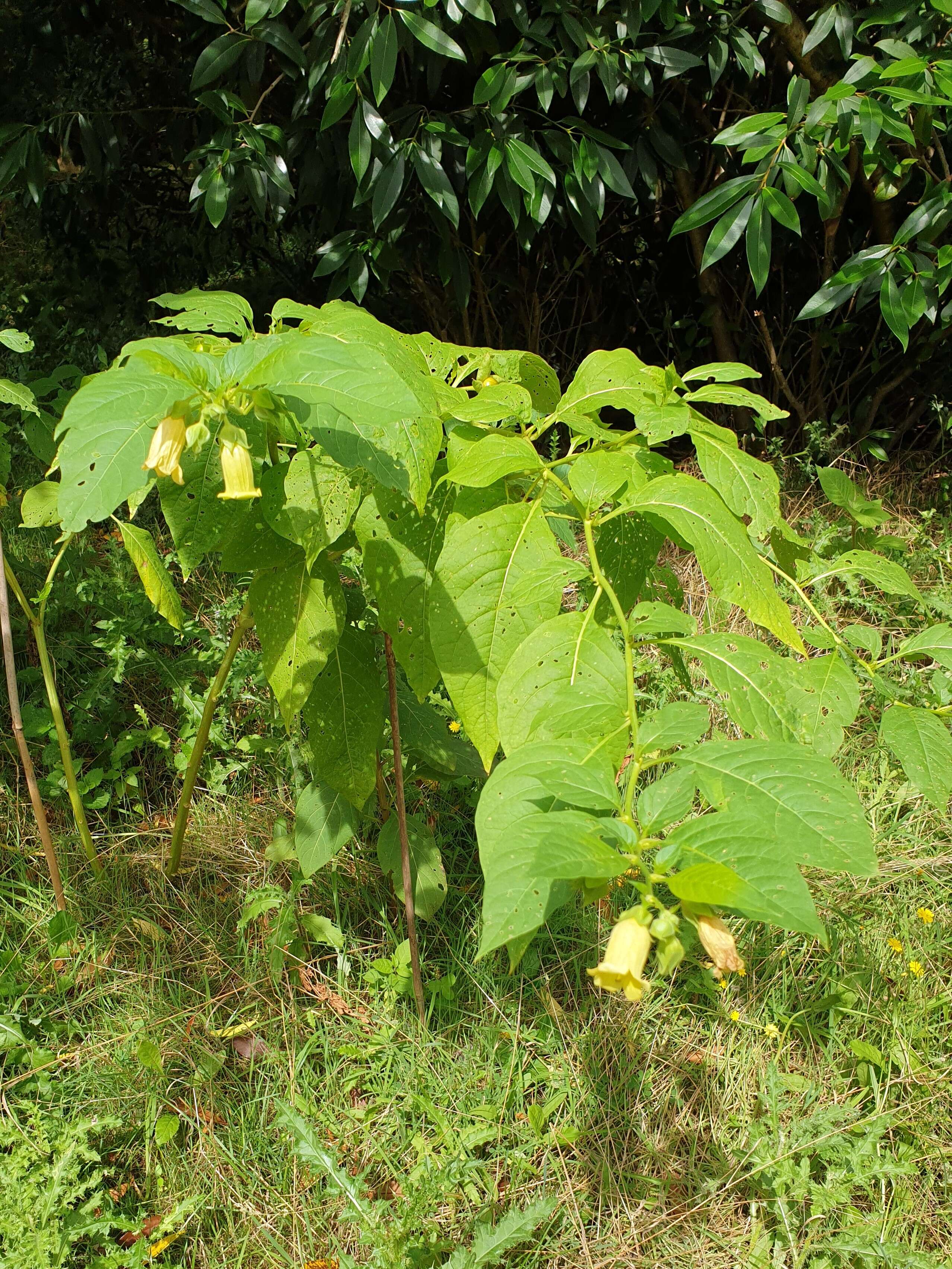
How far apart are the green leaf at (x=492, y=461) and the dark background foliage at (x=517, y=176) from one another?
5.30 feet

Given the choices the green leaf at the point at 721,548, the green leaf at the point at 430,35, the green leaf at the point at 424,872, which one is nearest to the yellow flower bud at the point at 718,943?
the green leaf at the point at 721,548

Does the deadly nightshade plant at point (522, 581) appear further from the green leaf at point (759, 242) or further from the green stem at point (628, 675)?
the green leaf at point (759, 242)

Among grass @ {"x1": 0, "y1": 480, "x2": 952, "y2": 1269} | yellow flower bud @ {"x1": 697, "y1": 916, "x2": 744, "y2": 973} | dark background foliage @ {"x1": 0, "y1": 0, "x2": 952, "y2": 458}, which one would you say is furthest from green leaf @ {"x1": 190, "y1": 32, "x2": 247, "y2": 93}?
yellow flower bud @ {"x1": 697, "y1": 916, "x2": 744, "y2": 973}

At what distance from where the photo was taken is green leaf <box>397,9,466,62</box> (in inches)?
88.3

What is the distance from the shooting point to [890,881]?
6.83 feet

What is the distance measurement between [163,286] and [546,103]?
6.40ft

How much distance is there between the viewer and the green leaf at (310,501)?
1084 millimetres

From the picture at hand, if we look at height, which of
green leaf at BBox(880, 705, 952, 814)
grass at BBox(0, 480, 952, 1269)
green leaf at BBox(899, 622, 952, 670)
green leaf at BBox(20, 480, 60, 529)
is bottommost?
grass at BBox(0, 480, 952, 1269)

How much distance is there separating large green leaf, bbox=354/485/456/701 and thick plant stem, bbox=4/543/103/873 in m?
0.60

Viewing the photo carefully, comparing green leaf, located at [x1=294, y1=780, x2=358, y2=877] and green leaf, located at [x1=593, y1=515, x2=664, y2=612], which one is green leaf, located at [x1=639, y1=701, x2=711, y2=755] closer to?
green leaf, located at [x1=593, y1=515, x2=664, y2=612]

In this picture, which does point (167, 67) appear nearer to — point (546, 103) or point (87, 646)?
point (546, 103)

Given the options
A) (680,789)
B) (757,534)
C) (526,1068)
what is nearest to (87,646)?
(526,1068)

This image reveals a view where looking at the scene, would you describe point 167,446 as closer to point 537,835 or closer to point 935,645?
point 537,835

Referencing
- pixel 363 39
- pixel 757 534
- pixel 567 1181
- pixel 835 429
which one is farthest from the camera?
pixel 835 429
